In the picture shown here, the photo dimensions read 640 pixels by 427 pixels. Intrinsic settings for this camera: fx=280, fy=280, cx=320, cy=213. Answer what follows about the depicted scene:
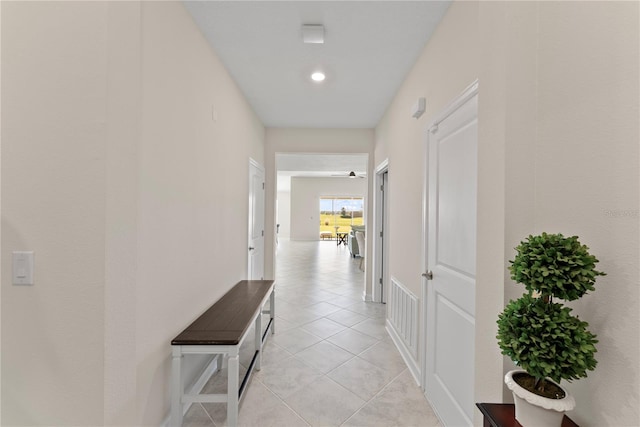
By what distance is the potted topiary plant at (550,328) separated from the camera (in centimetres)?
73

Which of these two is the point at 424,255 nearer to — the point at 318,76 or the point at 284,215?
the point at 318,76

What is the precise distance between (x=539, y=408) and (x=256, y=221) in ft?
12.1

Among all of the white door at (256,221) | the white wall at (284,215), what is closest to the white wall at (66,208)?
the white door at (256,221)

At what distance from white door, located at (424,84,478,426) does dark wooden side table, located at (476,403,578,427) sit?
22.4 inches

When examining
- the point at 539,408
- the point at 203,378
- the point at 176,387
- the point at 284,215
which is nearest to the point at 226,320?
the point at 176,387

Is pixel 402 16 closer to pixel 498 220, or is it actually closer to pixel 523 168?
pixel 523 168

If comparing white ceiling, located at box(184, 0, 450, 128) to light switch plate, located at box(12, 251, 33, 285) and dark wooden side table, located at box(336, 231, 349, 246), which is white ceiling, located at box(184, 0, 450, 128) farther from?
dark wooden side table, located at box(336, 231, 349, 246)

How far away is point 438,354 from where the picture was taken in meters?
1.94

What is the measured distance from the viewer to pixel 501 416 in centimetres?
92

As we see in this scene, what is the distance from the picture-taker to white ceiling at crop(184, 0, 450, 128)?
1876 mm

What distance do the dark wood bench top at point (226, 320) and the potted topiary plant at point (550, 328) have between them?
144 cm

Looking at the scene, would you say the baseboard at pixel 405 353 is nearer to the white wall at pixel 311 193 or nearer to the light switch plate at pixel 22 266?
the light switch plate at pixel 22 266

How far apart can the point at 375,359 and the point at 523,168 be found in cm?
227

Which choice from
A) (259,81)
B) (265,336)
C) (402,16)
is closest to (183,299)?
(265,336)
